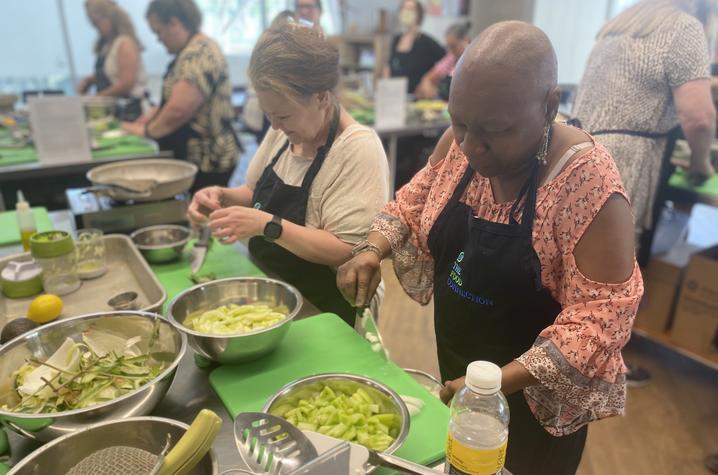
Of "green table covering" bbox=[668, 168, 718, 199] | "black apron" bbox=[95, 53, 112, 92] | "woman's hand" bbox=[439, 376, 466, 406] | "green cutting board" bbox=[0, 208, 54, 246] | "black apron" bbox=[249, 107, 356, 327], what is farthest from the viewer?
"black apron" bbox=[95, 53, 112, 92]

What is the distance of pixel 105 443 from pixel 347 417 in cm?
40

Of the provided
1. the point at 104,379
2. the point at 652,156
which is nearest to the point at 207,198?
the point at 104,379

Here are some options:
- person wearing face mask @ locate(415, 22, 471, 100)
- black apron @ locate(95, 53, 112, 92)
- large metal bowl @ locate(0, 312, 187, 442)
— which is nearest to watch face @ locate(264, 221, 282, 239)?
large metal bowl @ locate(0, 312, 187, 442)

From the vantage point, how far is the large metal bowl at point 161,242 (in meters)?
1.72

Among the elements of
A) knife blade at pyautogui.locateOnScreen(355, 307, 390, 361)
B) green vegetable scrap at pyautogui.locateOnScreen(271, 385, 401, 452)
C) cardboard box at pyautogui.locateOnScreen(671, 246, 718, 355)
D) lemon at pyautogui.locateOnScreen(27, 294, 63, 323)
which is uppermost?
green vegetable scrap at pyautogui.locateOnScreen(271, 385, 401, 452)

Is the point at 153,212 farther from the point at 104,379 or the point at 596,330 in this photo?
the point at 596,330

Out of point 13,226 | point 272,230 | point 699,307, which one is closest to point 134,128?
point 13,226

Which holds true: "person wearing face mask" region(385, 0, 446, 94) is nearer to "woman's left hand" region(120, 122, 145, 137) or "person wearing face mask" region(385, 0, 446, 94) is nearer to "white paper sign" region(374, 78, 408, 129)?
"white paper sign" region(374, 78, 408, 129)

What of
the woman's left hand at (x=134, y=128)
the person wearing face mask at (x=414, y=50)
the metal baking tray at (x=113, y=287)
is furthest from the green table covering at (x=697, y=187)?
the person wearing face mask at (x=414, y=50)

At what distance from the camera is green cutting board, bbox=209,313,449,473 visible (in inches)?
38.6

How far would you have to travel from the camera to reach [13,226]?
2.04 metres

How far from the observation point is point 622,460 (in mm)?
2195

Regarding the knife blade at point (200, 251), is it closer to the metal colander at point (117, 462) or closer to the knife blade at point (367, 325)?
the knife blade at point (367, 325)

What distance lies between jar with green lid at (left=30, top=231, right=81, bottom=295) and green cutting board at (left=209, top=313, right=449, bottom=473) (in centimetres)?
66
